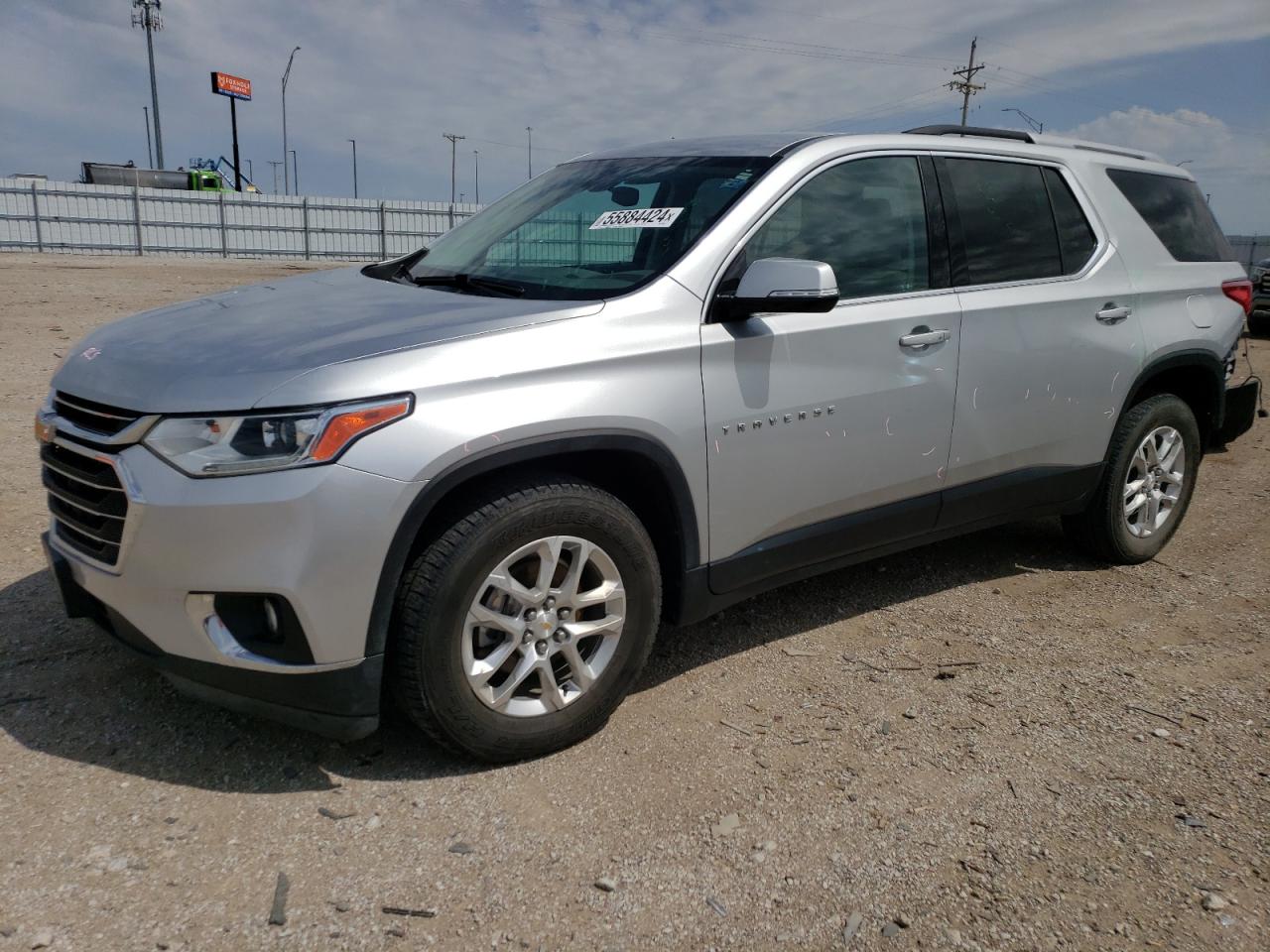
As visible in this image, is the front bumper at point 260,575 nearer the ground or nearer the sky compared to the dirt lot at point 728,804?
nearer the sky

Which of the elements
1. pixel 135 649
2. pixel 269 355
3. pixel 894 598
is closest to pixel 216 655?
pixel 135 649

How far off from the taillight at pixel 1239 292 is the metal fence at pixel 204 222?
1173 inches

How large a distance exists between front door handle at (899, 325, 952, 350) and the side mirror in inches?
23.3

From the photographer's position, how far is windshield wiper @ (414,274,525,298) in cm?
326

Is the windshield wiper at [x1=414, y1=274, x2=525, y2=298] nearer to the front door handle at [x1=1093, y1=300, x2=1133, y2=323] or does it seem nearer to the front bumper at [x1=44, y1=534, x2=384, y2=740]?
the front bumper at [x1=44, y1=534, x2=384, y2=740]

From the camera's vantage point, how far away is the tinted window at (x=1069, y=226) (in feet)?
14.0

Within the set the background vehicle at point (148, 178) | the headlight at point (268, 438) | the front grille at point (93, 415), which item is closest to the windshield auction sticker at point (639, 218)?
the headlight at point (268, 438)

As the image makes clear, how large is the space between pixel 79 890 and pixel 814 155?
9.94 ft

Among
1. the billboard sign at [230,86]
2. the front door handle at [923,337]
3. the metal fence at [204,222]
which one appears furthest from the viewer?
the billboard sign at [230,86]

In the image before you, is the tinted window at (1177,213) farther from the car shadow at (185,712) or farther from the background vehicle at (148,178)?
the background vehicle at (148,178)

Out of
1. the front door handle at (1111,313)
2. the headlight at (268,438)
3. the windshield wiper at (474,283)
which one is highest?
the windshield wiper at (474,283)

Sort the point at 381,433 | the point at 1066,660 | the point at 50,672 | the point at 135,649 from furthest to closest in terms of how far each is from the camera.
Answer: the point at 1066,660 < the point at 50,672 < the point at 135,649 < the point at 381,433

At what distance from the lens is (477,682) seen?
2.79 metres

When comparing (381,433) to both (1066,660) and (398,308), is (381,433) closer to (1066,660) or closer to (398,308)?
(398,308)
